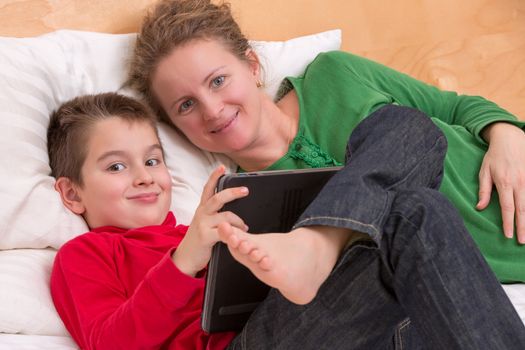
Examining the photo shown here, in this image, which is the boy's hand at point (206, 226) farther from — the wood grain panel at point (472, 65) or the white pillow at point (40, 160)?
the wood grain panel at point (472, 65)

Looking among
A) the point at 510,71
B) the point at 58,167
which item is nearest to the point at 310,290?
the point at 58,167

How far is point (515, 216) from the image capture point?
1243mm

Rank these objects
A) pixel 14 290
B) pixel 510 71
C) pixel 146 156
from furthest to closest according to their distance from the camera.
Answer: pixel 510 71 → pixel 146 156 → pixel 14 290

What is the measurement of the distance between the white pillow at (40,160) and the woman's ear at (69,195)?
13 mm

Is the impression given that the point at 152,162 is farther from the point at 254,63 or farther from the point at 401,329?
the point at 401,329

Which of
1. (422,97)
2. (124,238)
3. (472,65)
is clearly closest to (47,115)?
(124,238)

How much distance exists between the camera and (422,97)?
1.47 meters

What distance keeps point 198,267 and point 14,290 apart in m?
0.32

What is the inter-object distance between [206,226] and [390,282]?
9.1 inches

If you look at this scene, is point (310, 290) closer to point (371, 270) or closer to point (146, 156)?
point (371, 270)

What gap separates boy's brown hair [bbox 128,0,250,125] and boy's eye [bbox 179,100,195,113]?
0.06 metres

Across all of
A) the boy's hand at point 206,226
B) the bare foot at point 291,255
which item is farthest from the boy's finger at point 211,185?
the bare foot at point 291,255

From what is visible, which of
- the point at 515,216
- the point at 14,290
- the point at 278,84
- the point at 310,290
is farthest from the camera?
the point at 278,84

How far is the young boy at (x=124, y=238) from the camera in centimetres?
85
